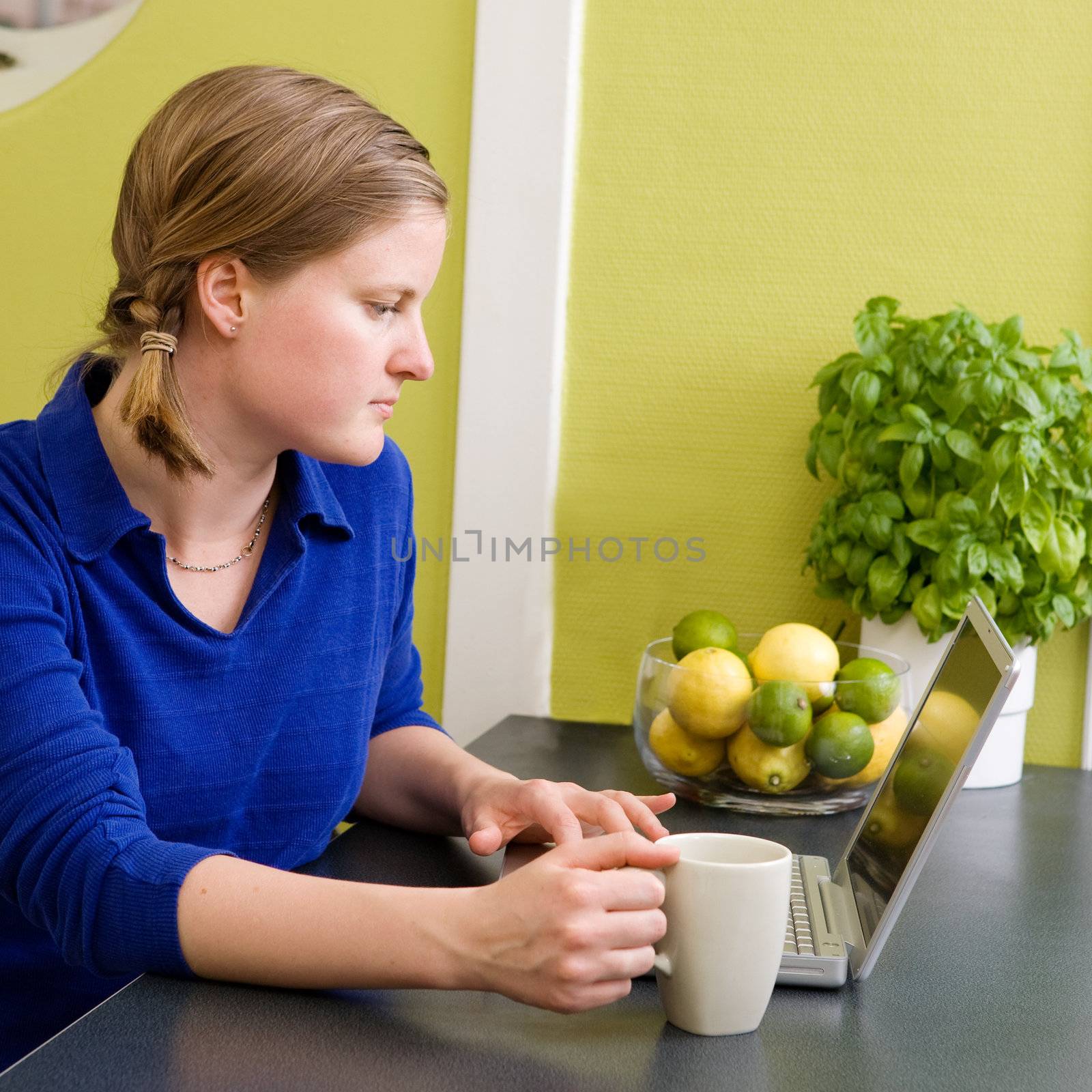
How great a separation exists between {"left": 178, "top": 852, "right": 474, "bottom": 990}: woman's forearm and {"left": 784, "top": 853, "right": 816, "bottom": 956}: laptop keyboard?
200mm

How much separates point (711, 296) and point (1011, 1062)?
40.1 inches

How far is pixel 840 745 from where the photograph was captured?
110cm

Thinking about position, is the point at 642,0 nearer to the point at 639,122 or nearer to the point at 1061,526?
the point at 639,122

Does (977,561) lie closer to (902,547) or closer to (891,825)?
(902,547)

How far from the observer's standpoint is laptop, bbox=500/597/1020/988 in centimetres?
71

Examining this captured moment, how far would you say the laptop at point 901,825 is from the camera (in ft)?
2.32

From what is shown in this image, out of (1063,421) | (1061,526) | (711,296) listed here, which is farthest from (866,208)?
(1061,526)

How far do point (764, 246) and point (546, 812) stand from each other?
2.81 feet

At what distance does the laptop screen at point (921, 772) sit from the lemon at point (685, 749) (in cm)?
27

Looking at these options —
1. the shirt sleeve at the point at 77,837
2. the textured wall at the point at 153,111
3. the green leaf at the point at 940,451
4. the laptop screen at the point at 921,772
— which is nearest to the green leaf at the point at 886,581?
the green leaf at the point at 940,451

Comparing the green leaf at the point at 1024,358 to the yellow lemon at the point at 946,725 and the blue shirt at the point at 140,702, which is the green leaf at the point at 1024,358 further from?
the blue shirt at the point at 140,702

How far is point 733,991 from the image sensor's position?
662 mm

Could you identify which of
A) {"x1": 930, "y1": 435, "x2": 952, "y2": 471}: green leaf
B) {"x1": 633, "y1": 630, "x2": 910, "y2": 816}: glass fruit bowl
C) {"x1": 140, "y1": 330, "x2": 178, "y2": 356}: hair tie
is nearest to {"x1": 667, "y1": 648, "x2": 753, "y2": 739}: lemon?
{"x1": 633, "y1": 630, "x2": 910, "y2": 816}: glass fruit bowl

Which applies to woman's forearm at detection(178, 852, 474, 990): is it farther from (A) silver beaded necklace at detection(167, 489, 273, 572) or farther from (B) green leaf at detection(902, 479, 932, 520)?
(B) green leaf at detection(902, 479, 932, 520)
